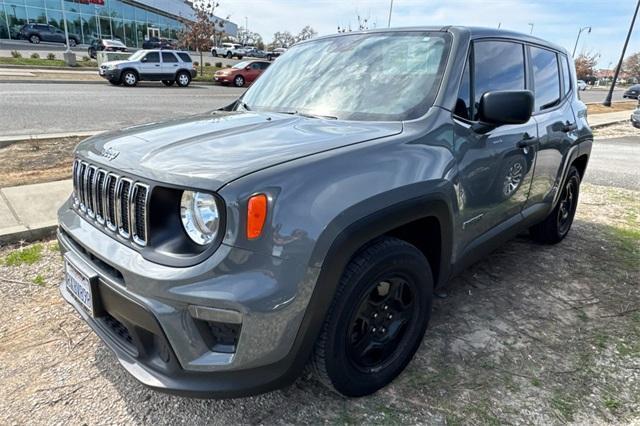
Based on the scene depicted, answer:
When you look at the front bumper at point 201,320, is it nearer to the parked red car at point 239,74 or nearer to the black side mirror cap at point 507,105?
the black side mirror cap at point 507,105

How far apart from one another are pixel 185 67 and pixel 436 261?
2134 cm

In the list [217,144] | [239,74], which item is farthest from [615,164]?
[239,74]

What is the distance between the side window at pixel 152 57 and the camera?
66.8ft

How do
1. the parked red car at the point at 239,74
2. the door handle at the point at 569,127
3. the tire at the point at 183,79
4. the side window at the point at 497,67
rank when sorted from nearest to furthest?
the side window at the point at 497,67 < the door handle at the point at 569,127 < the tire at the point at 183,79 < the parked red car at the point at 239,74

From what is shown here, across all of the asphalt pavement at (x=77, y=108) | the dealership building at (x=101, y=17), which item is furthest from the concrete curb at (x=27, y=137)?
the dealership building at (x=101, y=17)

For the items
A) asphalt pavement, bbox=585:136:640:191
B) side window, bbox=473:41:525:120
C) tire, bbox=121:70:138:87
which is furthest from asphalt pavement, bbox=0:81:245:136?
asphalt pavement, bbox=585:136:640:191

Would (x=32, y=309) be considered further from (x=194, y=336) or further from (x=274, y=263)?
(x=274, y=263)

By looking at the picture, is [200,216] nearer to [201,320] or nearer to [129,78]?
[201,320]

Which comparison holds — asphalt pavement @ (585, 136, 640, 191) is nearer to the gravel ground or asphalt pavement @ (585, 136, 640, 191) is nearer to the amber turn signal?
the gravel ground

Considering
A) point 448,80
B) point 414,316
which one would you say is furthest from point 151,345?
point 448,80

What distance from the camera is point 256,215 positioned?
1651mm

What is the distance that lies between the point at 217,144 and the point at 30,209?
3326mm

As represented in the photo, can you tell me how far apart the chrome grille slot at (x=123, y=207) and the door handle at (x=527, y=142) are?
7.78 feet

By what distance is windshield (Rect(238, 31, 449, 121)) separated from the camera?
8.29 feet
